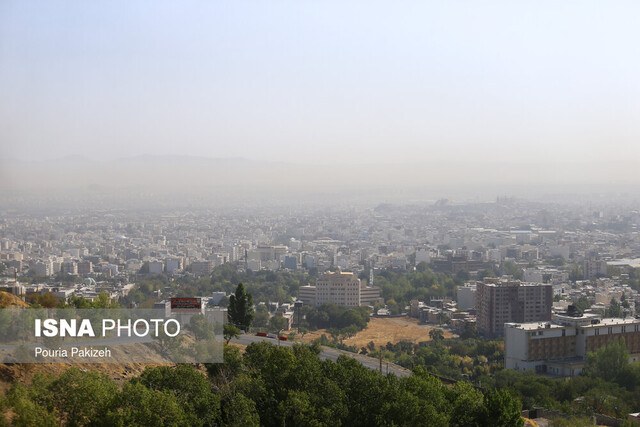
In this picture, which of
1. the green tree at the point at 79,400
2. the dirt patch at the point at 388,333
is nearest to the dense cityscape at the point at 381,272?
the dirt patch at the point at 388,333

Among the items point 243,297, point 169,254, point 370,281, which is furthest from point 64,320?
point 169,254

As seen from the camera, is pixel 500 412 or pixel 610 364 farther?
pixel 610 364

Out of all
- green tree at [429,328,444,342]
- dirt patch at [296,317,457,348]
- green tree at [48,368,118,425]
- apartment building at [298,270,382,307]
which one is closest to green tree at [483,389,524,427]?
green tree at [48,368,118,425]

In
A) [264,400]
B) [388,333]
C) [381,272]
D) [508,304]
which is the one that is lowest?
[381,272]

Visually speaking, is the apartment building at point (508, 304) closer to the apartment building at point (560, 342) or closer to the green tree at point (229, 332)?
the apartment building at point (560, 342)

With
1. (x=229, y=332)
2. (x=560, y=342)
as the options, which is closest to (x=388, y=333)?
(x=560, y=342)

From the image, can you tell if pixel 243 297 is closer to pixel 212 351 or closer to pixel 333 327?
pixel 212 351

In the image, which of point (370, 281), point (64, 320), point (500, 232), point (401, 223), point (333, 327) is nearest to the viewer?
point (64, 320)

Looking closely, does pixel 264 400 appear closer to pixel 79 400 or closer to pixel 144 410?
pixel 144 410
